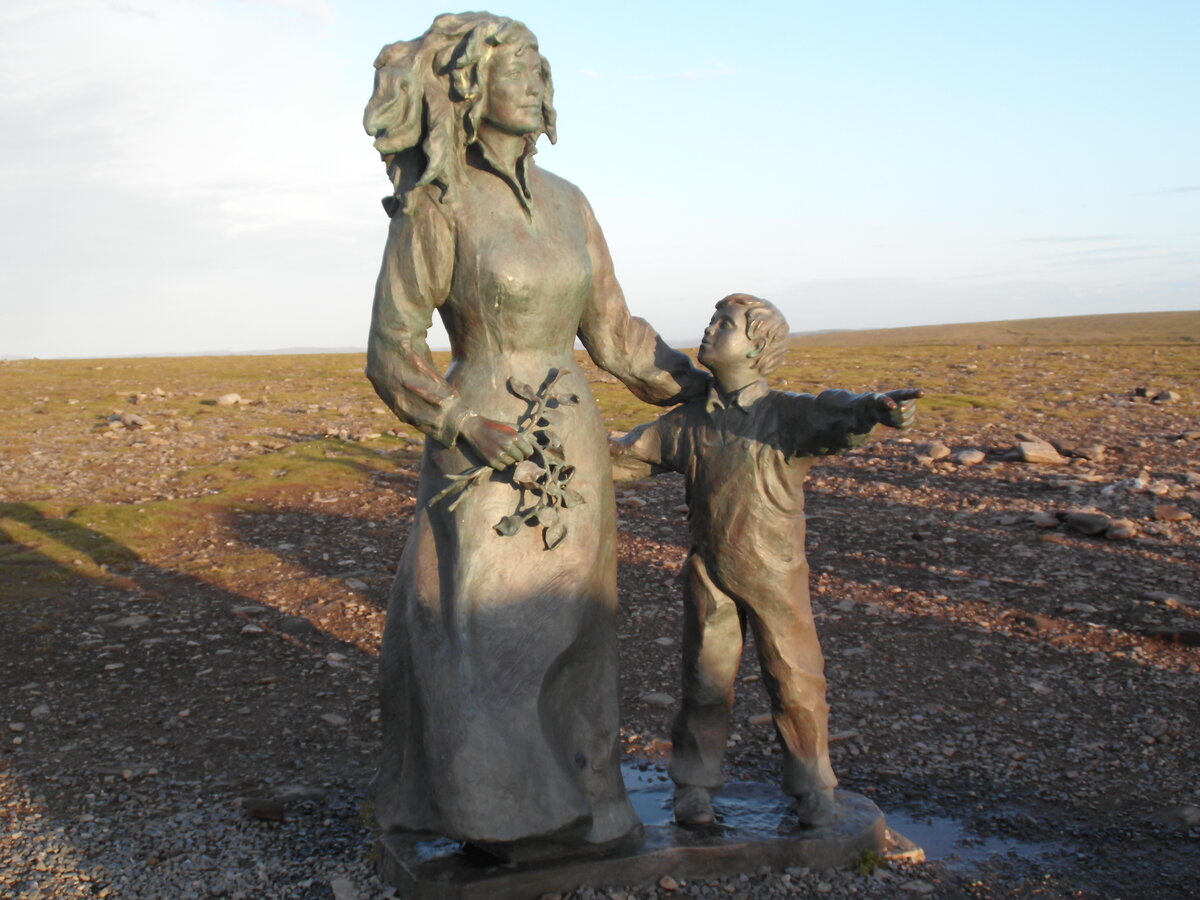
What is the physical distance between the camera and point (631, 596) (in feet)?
28.3

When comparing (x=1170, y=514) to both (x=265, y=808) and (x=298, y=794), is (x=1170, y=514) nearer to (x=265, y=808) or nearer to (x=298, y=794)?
(x=298, y=794)

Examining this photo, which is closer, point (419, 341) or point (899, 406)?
point (899, 406)

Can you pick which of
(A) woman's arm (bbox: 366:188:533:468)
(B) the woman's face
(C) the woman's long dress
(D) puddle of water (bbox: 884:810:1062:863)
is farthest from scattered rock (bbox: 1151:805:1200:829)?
(B) the woman's face

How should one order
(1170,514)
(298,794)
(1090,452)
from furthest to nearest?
(1090,452) → (1170,514) → (298,794)

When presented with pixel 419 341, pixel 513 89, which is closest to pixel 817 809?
pixel 419 341

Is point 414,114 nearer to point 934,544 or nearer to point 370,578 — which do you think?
point 370,578

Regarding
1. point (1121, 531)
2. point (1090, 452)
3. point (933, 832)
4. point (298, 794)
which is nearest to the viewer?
point (933, 832)

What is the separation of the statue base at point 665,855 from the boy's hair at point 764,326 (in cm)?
169

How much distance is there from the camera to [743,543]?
428 centimetres

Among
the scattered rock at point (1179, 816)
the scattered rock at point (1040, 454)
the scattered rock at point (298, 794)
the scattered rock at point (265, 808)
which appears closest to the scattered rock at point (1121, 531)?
the scattered rock at point (1040, 454)

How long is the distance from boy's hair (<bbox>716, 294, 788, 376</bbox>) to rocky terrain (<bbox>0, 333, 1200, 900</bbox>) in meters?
1.85

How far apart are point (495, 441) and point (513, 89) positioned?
1.15 m

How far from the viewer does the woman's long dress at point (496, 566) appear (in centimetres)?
385

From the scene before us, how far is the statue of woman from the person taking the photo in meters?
3.84
